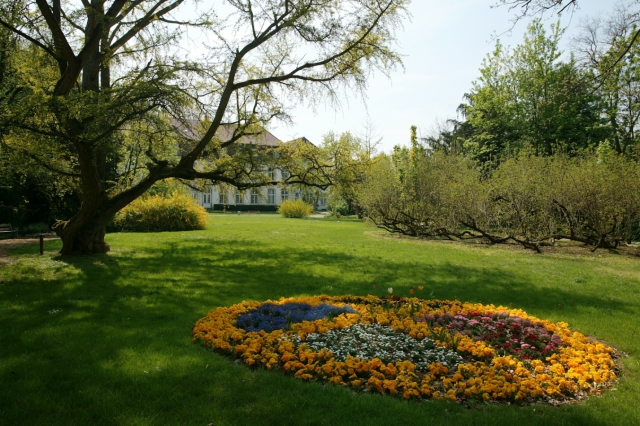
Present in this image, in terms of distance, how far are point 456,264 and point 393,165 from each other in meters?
14.1

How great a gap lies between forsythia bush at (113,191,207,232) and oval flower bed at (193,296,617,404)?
16.7 m

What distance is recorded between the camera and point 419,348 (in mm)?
5051

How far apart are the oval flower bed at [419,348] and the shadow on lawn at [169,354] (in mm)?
271

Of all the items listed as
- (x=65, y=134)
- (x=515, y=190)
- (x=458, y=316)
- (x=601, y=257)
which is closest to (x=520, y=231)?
(x=515, y=190)

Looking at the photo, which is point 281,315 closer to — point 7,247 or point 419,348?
point 419,348

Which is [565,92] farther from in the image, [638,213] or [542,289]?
[638,213]

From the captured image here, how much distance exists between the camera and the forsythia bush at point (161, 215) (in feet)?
70.7

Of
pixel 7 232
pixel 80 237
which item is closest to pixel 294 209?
pixel 7 232

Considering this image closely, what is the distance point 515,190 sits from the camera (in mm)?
17094

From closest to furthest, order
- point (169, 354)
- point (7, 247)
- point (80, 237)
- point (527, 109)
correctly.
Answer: point (169, 354) → point (80, 237) → point (7, 247) → point (527, 109)

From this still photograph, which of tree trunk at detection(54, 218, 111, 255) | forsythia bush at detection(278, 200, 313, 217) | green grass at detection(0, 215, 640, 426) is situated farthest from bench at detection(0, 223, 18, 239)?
forsythia bush at detection(278, 200, 313, 217)

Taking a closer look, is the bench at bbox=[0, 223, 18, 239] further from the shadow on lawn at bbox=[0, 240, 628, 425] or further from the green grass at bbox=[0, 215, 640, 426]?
the shadow on lawn at bbox=[0, 240, 628, 425]

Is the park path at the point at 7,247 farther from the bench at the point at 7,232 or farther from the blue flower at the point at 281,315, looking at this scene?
the blue flower at the point at 281,315

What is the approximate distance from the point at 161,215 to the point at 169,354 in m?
18.4
